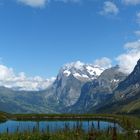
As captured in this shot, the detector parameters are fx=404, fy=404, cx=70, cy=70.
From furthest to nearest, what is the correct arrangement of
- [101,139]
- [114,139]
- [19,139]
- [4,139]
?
[101,139] → [19,139] → [4,139] → [114,139]

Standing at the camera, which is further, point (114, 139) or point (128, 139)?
point (128, 139)

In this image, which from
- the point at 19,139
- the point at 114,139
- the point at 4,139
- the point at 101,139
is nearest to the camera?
the point at 114,139

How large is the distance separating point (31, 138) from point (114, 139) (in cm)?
3503

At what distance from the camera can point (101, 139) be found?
240 feet

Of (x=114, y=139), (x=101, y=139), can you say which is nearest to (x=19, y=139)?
(x=101, y=139)

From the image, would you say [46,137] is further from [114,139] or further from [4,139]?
[114,139]

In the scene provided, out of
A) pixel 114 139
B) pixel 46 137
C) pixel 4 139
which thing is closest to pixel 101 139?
pixel 46 137

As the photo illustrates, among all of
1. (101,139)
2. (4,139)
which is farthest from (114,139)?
(101,139)

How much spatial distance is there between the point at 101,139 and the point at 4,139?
21.0 m

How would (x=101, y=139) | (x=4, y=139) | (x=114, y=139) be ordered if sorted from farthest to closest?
(x=101, y=139) < (x=4, y=139) < (x=114, y=139)

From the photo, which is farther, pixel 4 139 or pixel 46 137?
pixel 46 137

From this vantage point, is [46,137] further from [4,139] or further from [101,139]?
[101,139]

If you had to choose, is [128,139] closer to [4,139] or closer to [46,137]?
[46,137]

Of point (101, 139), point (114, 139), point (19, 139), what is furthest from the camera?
point (101, 139)
